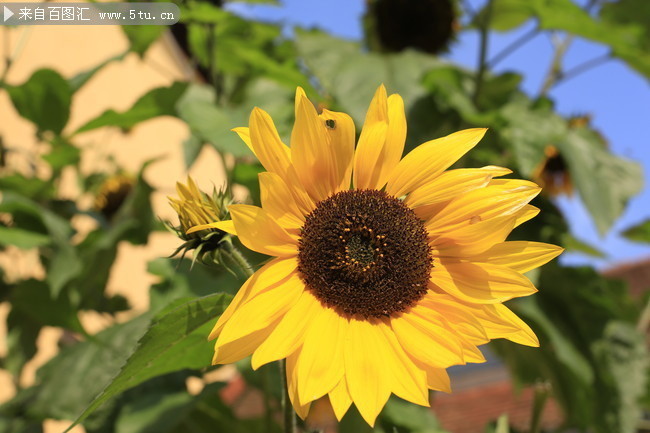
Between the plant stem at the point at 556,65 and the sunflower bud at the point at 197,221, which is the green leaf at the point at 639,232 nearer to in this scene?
the plant stem at the point at 556,65

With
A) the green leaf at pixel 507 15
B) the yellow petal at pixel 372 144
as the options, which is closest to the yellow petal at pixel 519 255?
the yellow petal at pixel 372 144

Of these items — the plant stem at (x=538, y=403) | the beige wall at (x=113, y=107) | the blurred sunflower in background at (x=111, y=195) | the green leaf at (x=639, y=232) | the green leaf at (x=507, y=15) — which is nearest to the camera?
the plant stem at (x=538, y=403)

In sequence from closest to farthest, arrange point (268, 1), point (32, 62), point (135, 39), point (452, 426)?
1. point (135, 39)
2. point (268, 1)
3. point (32, 62)
4. point (452, 426)

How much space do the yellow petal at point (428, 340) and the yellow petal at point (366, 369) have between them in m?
0.02

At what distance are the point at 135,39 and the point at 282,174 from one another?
0.86 meters

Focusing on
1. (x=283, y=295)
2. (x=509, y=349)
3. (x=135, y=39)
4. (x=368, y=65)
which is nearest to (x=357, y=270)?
(x=283, y=295)

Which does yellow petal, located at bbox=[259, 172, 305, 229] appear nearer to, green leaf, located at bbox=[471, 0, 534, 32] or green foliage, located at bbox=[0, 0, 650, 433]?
green foliage, located at bbox=[0, 0, 650, 433]

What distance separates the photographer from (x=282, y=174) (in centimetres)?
46

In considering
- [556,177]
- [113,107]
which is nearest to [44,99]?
[556,177]

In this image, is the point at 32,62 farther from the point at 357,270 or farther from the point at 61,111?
the point at 357,270

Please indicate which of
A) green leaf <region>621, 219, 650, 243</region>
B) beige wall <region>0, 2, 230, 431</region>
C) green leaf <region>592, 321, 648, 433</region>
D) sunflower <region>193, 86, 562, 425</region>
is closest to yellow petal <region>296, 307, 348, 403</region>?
sunflower <region>193, 86, 562, 425</region>

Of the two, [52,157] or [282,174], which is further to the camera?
[52,157]

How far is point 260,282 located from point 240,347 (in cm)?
4

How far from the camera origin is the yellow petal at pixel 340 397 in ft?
1.38
